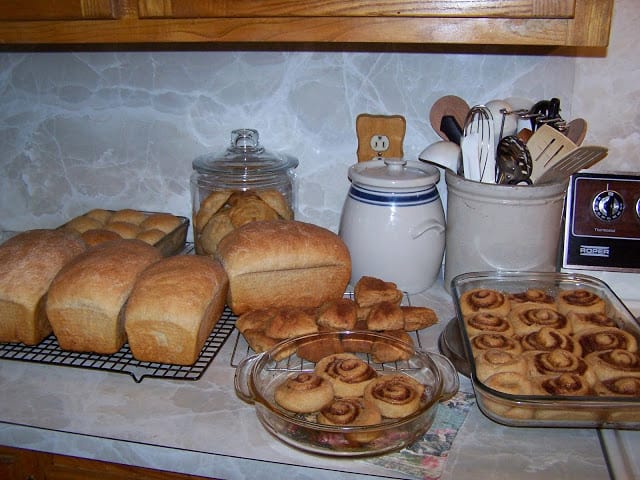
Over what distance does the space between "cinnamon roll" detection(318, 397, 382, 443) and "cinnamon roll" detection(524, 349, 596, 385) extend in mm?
231

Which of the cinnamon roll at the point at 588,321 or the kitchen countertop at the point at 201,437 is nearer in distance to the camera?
the kitchen countertop at the point at 201,437

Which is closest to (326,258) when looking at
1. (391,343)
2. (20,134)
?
(391,343)

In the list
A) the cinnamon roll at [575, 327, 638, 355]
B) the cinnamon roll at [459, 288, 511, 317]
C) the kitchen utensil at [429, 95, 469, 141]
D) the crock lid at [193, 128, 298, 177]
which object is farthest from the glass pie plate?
the kitchen utensil at [429, 95, 469, 141]

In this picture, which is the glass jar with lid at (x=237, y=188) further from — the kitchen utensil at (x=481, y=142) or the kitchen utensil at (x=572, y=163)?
the kitchen utensil at (x=572, y=163)

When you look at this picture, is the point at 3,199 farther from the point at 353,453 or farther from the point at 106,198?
the point at 353,453

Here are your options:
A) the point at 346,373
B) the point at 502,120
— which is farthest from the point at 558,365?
the point at 502,120

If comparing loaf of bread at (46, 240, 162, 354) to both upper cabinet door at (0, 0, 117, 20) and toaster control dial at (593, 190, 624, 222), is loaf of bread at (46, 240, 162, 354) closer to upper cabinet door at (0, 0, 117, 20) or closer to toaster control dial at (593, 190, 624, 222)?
upper cabinet door at (0, 0, 117, 20)

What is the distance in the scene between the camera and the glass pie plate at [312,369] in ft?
2.53

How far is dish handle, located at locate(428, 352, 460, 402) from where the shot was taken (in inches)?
33.2

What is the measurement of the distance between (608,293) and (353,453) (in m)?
0.56

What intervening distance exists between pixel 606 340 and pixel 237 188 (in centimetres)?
76

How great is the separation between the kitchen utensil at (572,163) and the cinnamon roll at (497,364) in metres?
0.40

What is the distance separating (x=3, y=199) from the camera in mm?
1579

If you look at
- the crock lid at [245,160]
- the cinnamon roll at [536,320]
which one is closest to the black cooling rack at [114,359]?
the crock lid at [245,160]
